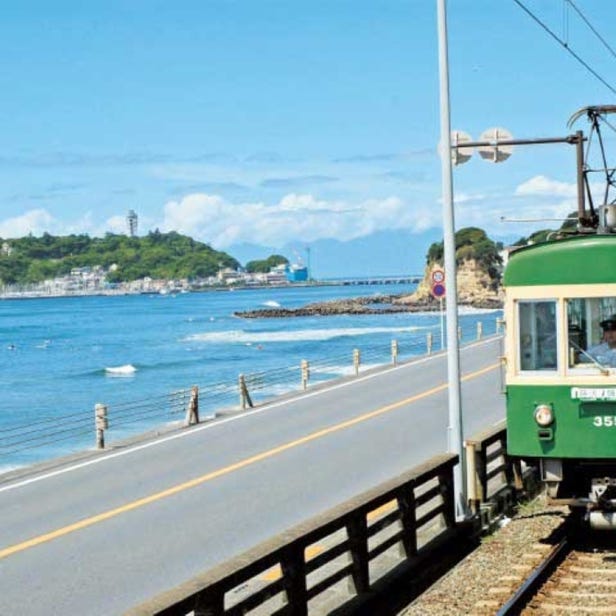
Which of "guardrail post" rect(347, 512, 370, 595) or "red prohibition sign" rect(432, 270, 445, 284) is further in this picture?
"red prohibition sign" rect(432, 270, 445, 284)

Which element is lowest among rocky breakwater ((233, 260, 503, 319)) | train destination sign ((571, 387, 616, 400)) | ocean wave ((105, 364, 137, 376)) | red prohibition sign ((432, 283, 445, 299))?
ocean wave ((105, 364, 137, 376))

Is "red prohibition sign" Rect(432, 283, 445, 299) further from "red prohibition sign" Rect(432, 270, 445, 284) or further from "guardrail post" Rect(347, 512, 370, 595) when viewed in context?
"guardrail post" Rect(347, 512, 370, 595)

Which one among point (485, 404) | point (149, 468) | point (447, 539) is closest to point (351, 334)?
point (485, 404)

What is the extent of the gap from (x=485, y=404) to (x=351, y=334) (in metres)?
87.0

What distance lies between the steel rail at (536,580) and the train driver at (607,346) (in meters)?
2.06

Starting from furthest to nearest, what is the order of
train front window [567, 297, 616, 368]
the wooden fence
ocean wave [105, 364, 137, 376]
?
ocean wave [105, 364, 137, 376] < train front window [567, 297, 616, 368] < the wooden fence

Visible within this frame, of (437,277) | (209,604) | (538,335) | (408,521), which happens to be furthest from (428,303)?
(209,604)

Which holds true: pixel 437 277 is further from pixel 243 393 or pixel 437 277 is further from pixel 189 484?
pixel 189 484

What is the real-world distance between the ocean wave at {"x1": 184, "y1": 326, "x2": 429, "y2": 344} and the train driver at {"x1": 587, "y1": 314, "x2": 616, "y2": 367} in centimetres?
9701

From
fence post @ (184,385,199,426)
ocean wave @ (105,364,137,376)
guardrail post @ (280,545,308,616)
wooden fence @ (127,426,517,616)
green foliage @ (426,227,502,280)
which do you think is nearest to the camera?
wooden fence @ (127,426,517,616)

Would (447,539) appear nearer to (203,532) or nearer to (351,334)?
(203,532)

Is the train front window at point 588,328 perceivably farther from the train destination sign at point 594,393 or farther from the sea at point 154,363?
the sea at point 154,363

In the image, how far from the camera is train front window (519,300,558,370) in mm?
12570

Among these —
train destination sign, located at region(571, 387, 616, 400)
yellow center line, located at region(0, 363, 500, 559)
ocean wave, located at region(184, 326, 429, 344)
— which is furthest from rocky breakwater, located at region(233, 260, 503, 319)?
train destination sign, located at region(571, 387, 616, 400)
